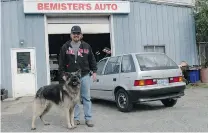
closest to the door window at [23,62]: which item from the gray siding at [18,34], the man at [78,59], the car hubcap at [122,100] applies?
the gray siding at [18,34]

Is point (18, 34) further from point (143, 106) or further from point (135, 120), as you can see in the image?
point (135, 120)

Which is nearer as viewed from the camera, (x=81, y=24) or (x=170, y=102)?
(x=170, y=102)

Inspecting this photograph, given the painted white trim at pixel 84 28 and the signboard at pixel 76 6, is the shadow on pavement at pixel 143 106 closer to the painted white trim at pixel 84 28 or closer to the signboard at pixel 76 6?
the painted white trim at pixel 84 28

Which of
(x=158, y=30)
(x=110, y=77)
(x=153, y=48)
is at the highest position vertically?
(x=158, y=30)

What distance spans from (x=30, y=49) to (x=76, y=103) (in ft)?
29.2

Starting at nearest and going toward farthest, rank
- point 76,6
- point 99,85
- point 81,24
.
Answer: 1. point 99,85
2. point 76,6
3. point 81,24

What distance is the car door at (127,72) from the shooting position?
29.1 ft

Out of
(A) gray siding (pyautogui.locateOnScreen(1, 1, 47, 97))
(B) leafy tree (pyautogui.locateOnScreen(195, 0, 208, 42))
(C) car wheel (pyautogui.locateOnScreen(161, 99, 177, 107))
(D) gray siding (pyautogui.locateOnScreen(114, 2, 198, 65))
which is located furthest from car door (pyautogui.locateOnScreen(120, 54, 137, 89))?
(B) leafy tree (pyautogui.locateOnScreen(195, 0, 208, 42))

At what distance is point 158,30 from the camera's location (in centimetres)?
1742

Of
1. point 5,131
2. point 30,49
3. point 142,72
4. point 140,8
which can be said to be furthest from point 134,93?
point 140,8

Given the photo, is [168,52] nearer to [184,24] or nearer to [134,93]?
[184,24]

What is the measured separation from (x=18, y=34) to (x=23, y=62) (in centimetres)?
132

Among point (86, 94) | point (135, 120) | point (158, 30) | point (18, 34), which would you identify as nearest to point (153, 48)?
point (158, 30)

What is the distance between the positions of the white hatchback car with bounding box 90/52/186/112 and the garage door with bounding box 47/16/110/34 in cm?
674
